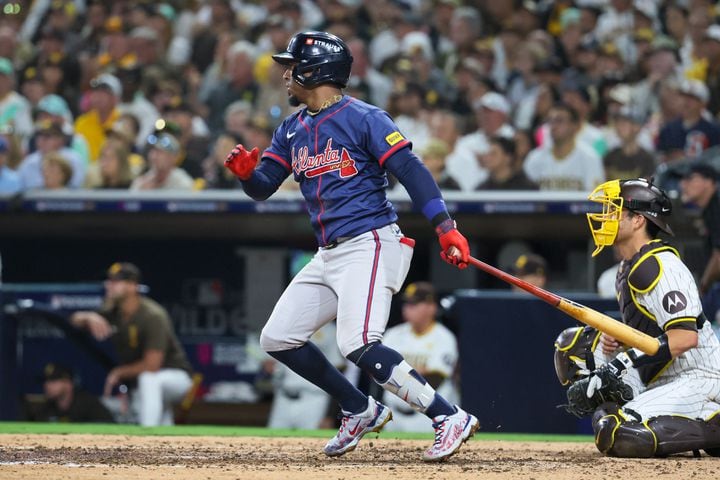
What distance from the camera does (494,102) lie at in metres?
10.3

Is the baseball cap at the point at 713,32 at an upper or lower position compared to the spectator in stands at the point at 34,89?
upper

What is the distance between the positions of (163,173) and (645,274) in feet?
15.6

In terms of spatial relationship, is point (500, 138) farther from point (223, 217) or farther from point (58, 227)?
point (58, 227)

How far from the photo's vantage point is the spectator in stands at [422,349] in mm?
8141

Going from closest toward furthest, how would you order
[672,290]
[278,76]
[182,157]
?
[672,290] < [182,157] < [278,76]

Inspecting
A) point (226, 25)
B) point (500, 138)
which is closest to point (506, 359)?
point (500, 138)

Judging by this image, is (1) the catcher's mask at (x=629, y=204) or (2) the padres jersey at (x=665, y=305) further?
(1) the catcher's mask at (x=629, y=204)

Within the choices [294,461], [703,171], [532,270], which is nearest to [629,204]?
[294,461]

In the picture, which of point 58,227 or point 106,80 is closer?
point 58,227

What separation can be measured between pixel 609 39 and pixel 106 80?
14.1ft

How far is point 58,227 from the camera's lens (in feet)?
30.7

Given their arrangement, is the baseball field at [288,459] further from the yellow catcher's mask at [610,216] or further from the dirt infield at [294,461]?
the yellow catcher's mask at [610,216]

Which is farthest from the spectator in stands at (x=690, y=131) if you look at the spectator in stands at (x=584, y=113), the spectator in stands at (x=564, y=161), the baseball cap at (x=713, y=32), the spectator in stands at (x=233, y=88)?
the spectator in stands at (x=233, y=88)

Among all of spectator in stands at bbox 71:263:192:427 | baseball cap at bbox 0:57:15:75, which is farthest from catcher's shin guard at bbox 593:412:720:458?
baseball cap at bbox 0:57:15:75
